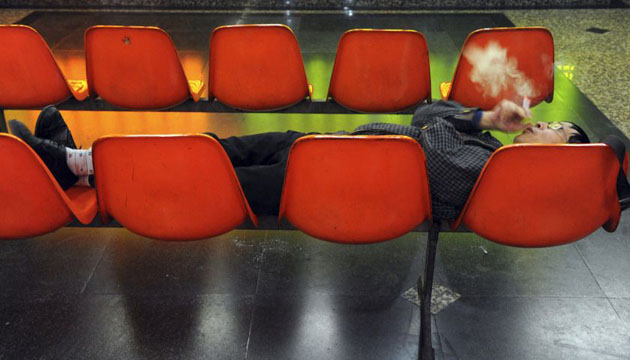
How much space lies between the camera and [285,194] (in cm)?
180

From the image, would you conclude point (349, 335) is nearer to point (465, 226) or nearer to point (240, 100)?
point (465, 226)

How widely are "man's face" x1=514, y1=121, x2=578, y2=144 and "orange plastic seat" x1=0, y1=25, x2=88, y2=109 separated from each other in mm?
2027

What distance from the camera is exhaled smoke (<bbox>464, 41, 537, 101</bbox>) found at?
265 cm

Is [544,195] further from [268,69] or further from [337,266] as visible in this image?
[268,69]

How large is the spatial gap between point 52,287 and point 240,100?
3.77ft

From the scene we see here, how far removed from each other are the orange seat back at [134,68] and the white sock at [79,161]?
2.27 ft

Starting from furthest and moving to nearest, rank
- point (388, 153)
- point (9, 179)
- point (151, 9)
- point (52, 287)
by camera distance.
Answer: point (151, 9)
point (52, 287)
point (9, 179)
point (388, 153)

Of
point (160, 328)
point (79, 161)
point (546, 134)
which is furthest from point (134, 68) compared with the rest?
point (546, 134)

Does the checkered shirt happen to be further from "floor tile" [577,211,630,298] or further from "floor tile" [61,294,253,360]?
"floor tile" [61,294,253,360]

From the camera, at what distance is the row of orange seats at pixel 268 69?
8.67 feet

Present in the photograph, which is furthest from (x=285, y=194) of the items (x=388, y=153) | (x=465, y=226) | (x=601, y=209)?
(x=601, y=209)

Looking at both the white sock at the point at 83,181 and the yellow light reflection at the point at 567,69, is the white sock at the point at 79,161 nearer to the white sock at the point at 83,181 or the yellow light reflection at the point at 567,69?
the white sock at the point at 83,181

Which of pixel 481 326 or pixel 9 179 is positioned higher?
pixel 9 179

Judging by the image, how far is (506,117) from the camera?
212cm
